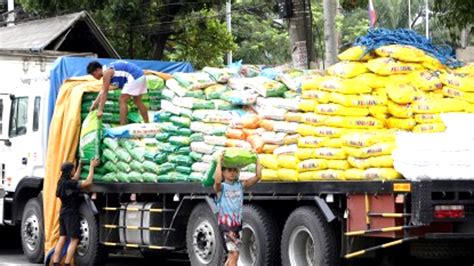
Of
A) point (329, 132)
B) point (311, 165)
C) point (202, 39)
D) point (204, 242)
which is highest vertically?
point (202, 39)

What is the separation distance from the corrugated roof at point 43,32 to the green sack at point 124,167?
698cm

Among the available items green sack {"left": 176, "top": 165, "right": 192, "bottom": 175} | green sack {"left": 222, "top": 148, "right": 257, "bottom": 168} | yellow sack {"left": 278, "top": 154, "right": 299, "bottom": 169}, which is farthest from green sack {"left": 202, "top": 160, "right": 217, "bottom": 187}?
green sack {"left": 176, "top": 165, "right": 192, "bottom": 175}

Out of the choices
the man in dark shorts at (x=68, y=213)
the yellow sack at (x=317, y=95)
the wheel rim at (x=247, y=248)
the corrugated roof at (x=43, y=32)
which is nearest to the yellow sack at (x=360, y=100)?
the yellow sack at (x=317, y=95)

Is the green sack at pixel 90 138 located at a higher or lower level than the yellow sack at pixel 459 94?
lower

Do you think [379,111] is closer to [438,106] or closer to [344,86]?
[344,86]

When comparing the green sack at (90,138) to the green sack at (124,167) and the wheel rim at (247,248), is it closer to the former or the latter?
the green sack at (124,167)

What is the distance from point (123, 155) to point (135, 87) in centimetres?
128

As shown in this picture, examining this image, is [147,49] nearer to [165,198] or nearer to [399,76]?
[165,198]

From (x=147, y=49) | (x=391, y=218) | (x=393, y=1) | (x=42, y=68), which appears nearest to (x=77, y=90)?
(x=42, y=68)

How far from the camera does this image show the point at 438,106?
10.8 metres

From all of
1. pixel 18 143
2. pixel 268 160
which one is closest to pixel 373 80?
pixel 268 160

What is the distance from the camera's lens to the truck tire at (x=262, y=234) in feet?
40.1

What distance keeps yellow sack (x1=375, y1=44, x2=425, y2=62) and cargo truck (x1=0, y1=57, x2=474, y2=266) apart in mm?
1466

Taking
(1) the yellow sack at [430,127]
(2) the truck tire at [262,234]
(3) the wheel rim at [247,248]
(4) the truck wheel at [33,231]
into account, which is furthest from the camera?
(4) the truck wheel at [33,231]
